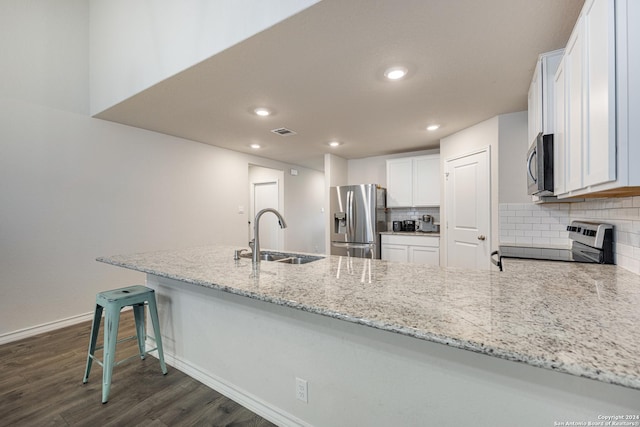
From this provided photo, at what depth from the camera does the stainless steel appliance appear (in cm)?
165

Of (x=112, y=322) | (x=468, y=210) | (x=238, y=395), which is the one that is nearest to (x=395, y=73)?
(x=468, y=210)

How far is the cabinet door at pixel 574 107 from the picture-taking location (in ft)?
4.04

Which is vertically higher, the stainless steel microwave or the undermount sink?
the stainless steel microwave

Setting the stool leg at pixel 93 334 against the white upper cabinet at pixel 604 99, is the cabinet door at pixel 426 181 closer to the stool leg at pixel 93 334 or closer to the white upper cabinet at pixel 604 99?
the white upper cabinet at pixel 604 99

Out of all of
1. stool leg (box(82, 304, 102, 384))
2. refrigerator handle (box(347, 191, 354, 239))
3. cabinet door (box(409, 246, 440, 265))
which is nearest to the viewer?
stool leg (box(82, 304, 102, 384))

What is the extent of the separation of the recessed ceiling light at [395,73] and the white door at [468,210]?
1.62 m

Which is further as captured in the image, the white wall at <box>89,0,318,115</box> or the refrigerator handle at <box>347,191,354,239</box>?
the refrigerator handle at <box>347,191,354,239</box>

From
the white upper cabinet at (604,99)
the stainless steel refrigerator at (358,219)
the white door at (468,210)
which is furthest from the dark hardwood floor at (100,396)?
the stainless steel refrigerator at (358,219)

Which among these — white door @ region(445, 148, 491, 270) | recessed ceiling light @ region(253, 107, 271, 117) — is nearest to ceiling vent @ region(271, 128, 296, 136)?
recessed ceiling light @ region(253, 107, 271, 117)

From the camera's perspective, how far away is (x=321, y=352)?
1.36 m

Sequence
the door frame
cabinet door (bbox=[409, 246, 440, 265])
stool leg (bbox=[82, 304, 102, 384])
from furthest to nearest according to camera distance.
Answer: cabinet door (bbox=[409, 246, 440, 265])
the door frame
stool leg (bbox=[82, 304, 102, 384])

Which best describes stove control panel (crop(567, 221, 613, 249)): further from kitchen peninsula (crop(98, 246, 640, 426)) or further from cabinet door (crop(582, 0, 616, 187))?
cabinet door (crop(582, 0, 616, 187))

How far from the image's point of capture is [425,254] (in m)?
4.14

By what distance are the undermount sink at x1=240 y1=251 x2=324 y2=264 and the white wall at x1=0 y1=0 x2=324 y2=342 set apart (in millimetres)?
1946
